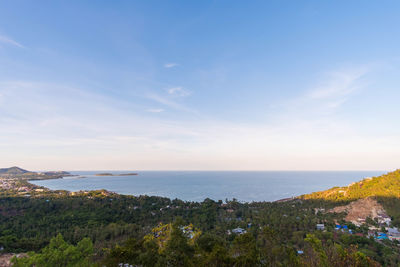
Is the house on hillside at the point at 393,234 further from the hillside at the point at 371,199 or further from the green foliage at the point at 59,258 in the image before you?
the green foliage at the point at 59,258

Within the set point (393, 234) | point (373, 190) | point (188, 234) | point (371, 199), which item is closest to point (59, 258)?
point (188, 234)

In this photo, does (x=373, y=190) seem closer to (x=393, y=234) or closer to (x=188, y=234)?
(x=393, y=234)

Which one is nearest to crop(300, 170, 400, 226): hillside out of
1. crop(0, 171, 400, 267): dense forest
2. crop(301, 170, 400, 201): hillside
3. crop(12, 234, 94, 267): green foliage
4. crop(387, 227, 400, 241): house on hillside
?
crop(301, 170, 400, 201): hillside

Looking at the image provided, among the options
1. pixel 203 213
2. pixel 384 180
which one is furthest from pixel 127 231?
pixel 384 180

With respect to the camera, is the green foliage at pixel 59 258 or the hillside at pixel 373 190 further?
the hillside at pixel 373 190

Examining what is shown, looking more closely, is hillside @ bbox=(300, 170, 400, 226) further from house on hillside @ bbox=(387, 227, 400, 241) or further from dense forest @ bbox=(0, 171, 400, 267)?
house on hillside @ bbox=(387, 227, 400, 241)

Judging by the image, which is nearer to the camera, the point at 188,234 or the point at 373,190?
the point at 188,234

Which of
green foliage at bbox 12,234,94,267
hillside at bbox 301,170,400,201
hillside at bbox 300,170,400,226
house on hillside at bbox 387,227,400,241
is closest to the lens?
green foliage at bbox 12,234,94,267

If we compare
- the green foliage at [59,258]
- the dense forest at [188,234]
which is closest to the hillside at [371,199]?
the dense forest at [188,234]
